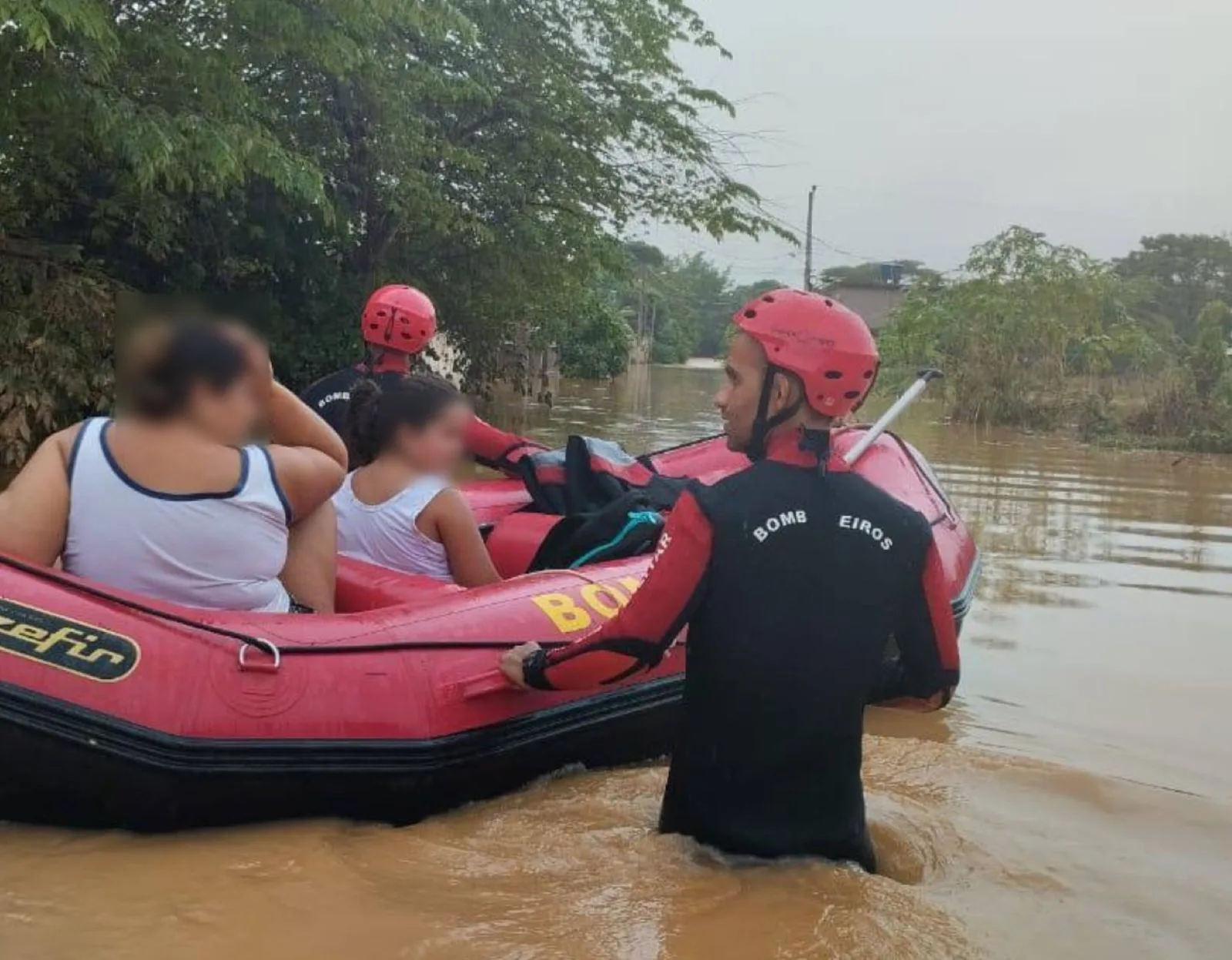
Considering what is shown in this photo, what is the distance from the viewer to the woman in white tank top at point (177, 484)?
2545mm

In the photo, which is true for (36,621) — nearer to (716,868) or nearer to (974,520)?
(716,868)

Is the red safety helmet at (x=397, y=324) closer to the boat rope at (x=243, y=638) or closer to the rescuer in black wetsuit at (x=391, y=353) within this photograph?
the rescuer in black wetsuit at (x=391, y=353)

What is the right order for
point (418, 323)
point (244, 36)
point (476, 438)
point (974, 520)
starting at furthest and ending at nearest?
point (974, 520), point (244, 36), point (476, 438), point (418, 323)

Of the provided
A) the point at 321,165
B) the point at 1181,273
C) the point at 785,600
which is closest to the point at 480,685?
the point at 785,600

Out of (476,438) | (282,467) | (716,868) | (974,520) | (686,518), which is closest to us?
(686,518)

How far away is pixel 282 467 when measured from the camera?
9.14ft

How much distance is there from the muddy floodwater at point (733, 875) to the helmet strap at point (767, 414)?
84cm

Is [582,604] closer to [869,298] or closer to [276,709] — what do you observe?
[276,709]

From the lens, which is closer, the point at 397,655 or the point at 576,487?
the point at 397,655

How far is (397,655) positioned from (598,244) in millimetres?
10912

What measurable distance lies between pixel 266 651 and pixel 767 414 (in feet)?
4.09

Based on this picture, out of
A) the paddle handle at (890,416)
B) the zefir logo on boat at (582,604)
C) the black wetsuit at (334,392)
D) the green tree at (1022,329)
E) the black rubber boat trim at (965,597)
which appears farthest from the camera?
the green tree at (1022,329)

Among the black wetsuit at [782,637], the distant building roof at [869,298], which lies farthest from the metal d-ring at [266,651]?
the distant building roof at [869,298]

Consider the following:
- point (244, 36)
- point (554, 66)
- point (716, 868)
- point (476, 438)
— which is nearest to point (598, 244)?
point (554, 66)
